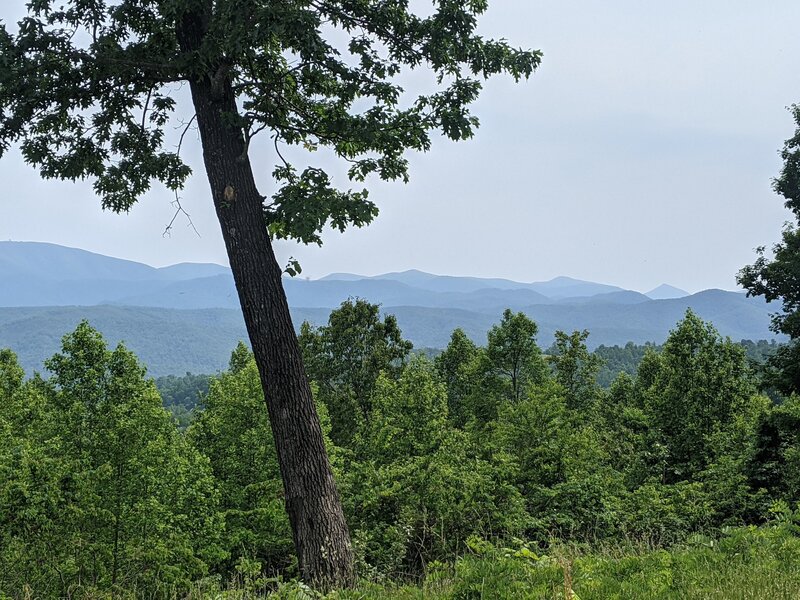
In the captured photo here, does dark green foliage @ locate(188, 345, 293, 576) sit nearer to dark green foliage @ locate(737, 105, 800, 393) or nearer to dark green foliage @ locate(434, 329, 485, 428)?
dark green foliage @ locate(434, 329, 485, 428)

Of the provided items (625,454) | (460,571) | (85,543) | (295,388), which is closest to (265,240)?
(295,388)

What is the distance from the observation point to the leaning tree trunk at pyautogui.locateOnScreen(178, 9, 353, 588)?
5.82m

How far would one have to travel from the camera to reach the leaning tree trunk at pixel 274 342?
5.82 m

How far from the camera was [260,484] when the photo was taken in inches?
822

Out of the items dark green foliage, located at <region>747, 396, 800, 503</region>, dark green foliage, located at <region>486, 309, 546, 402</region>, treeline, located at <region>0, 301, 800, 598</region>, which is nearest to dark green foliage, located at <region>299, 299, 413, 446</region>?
dark green foliage, located at <region>486, 309, 546, 402</region>

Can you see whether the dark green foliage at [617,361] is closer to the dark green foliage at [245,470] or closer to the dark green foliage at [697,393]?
the dark green foliage at [697,393]

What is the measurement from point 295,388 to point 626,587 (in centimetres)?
340

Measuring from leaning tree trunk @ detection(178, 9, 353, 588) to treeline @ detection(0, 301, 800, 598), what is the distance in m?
0.79

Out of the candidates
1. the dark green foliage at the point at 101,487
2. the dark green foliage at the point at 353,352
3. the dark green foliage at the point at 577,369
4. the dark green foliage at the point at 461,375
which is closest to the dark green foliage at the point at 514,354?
the dark green foliage at the point at 461,375

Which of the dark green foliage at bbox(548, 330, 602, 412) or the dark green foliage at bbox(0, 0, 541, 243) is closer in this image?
the dark green foliage at bbox(0, 0, 541, 243)

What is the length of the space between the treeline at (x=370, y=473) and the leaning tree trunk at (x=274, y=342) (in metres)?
0.79

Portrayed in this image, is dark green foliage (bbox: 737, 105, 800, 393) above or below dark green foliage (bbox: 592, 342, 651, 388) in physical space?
above

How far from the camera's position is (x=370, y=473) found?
60.0ft

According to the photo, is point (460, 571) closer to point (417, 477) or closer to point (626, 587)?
point (626, 587)
